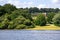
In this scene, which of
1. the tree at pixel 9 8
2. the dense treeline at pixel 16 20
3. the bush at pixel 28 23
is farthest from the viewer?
the tree at pixel 9 8

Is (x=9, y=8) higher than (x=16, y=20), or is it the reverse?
(x=9, y=8)

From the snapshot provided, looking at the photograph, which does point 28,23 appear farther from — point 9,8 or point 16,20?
point 9,8

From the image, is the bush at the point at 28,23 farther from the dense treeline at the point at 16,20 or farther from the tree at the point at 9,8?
the tree at the point at 9,8

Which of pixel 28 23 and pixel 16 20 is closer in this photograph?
pixel 28 23

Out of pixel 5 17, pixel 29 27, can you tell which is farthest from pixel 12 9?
pixel 29 27

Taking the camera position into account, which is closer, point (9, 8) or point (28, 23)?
point (28, 23)

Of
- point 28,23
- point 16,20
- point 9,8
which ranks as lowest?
point 28,23

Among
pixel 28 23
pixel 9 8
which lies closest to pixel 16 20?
pixel 28 23

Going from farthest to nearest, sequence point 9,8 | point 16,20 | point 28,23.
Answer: point 9,8, point 16,20, point 28,23

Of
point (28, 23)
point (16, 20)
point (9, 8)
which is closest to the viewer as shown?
point (28, 23)

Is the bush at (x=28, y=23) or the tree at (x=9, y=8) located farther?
the tree at (x=9, y=8)

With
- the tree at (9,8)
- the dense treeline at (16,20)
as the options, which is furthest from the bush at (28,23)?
the tree at (9,8)

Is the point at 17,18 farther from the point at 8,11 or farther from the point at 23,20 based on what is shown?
the point at 8,11

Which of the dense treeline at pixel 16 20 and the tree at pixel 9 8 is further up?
the tree at pixel 9 8
